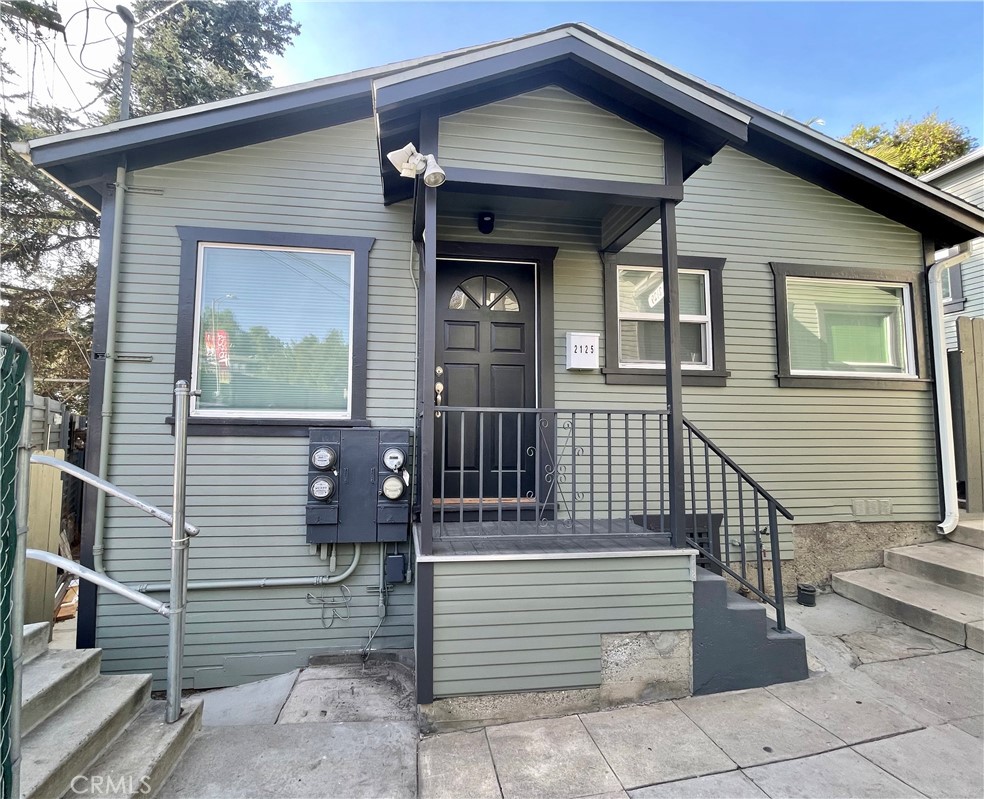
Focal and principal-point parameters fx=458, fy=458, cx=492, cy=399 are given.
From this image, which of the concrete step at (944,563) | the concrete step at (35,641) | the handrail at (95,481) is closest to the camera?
the handrail at (95,481)

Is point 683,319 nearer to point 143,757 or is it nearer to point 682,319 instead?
point 682,319

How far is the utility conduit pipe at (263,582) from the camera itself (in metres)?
3.00

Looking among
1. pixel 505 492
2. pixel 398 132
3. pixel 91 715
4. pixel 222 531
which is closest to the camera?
pixel 91 715

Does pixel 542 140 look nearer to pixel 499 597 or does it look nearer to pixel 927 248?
pixel 499 597

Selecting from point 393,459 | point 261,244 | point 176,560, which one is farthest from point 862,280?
point 176,560

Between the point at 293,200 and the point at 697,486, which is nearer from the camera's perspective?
the point at 293,200

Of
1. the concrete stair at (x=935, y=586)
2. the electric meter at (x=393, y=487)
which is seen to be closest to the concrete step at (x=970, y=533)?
the concrete stair at (x=935, y=586)

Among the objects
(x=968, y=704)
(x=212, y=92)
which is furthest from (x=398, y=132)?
(x=212, y=92)

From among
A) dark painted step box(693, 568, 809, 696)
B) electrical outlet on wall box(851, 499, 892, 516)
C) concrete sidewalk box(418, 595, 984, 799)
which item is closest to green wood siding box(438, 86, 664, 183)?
dark painted step box(693, 568, 809, 696)

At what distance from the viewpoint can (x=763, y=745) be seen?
2148 mm

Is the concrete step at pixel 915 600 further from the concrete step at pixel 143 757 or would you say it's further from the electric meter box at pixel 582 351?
the concrete step at pixel 143 757

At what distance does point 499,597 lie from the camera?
7.79 ft

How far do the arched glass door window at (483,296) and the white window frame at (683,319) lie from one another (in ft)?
2.84

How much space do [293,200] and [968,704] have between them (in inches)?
200
